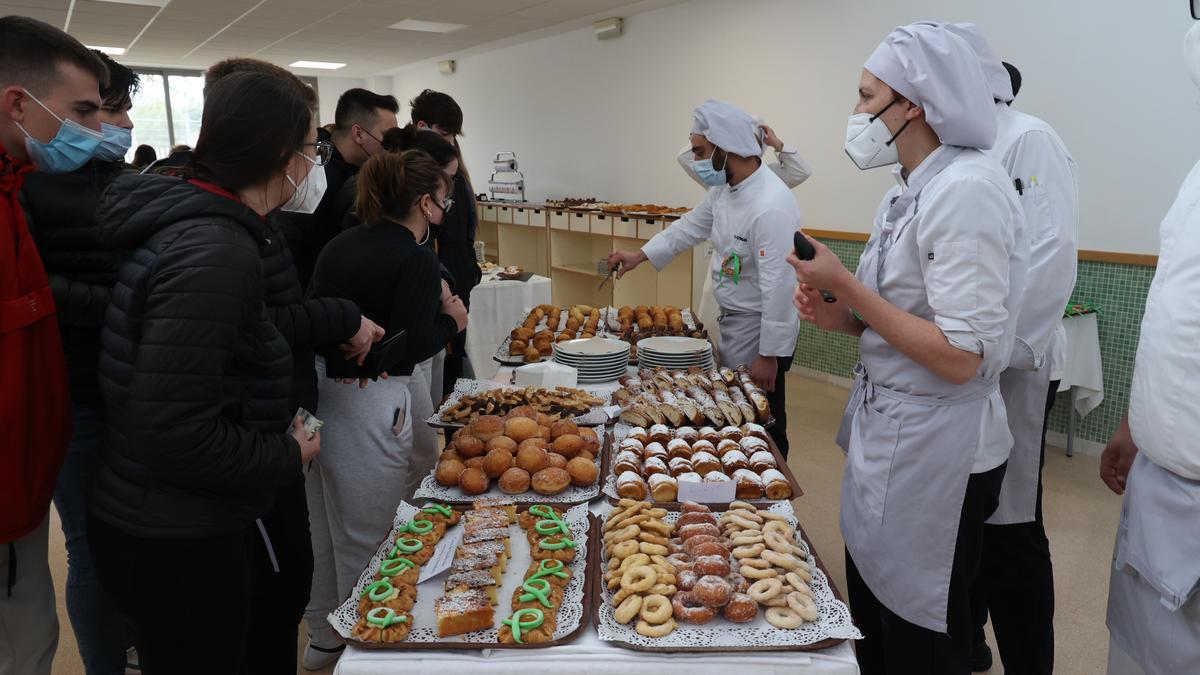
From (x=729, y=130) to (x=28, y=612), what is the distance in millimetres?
2563

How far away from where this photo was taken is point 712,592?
4.00ft

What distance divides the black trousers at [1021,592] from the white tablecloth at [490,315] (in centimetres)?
349

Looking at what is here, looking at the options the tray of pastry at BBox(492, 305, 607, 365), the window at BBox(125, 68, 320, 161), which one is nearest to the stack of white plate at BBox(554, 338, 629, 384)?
the tray of pastry at BBox(492, 305, 607, 365)

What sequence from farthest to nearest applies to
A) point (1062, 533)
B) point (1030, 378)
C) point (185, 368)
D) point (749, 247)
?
point (1062, 533), point (749, 247), point (1030, 378), point (185, 368)

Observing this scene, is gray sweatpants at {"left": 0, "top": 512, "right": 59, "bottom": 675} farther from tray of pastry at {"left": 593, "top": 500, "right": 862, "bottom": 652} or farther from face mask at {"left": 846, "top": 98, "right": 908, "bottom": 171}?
face mask at {"left": 846, "top": 98, "right": 908, "bottom": 171}

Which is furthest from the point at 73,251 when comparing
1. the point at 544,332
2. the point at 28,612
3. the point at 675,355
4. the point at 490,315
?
the point at 490,315

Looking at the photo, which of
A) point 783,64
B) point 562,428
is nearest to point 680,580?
point 562,428

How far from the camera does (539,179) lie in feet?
29.8

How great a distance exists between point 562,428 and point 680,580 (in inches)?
26.7

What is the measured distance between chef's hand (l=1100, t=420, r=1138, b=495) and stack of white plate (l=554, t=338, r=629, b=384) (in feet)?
4.69

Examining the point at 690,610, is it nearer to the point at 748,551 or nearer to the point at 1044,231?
the point at 748,551

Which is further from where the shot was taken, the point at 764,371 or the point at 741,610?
A: the point at 764,371

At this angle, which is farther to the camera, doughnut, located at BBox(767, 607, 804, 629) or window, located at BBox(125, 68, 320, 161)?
window, located at BBox(125, 68, 320, 161)

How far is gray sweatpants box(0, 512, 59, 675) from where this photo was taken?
1428mm
